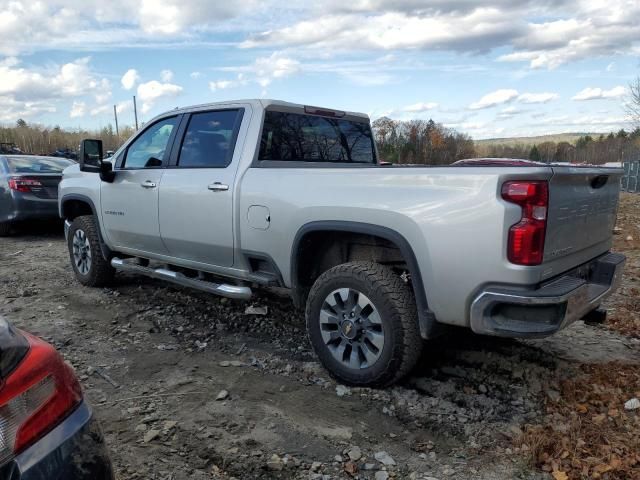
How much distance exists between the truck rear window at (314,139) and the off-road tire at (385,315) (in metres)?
1.27

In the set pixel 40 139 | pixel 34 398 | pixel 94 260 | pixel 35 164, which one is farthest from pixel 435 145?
pixel 40 139

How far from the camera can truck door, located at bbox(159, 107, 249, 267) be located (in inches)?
163

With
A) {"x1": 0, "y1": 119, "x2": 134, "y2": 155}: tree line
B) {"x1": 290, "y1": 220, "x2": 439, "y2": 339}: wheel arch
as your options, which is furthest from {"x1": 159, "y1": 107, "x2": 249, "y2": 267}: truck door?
{"x1": 0, "y1": 119, "x2": 134, "y2": 155}: tree line

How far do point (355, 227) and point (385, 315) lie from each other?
0.57m

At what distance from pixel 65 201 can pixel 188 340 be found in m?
2.79

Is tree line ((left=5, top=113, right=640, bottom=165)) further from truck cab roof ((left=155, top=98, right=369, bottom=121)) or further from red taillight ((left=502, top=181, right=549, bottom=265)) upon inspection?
red taillight ((left=502, top=181, right=549, bottom=265))

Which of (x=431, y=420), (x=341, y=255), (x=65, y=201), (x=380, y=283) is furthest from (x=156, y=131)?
(x=431, y=420)

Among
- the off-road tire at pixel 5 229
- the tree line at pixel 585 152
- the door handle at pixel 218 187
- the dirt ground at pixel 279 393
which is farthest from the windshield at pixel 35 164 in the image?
the tree line at pixel 585 152

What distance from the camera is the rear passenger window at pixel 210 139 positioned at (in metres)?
4.28

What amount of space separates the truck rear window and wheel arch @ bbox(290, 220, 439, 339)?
2.92ft

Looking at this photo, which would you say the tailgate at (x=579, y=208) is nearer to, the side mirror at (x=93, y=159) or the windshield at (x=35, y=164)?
the side mirror at (x=93, y=159)

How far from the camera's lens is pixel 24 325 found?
15.8ft

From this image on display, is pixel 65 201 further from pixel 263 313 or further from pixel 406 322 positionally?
pixel 406 322

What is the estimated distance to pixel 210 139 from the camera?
4.47 metres
